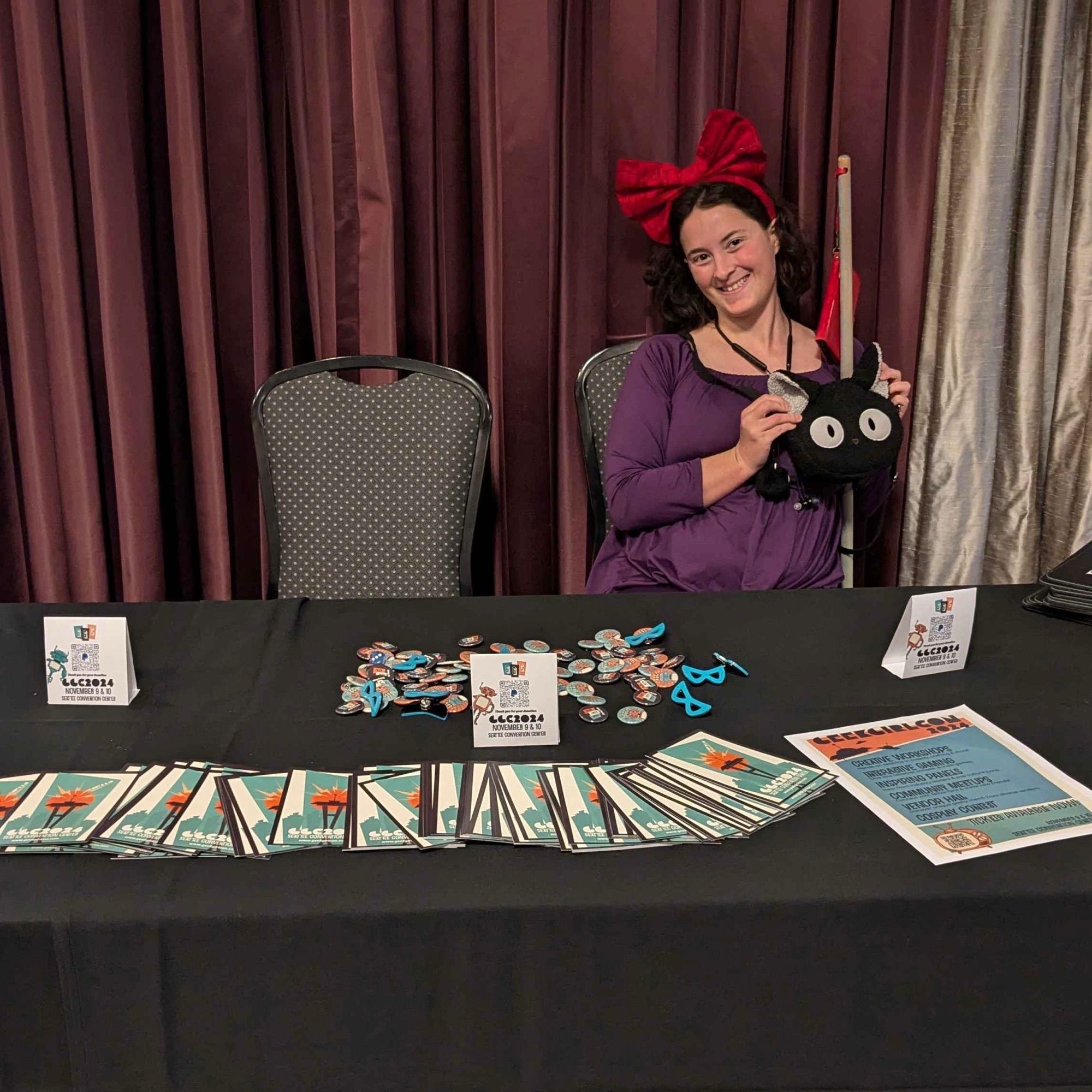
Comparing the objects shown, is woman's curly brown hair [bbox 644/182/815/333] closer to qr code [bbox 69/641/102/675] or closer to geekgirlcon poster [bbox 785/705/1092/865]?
geekgirlcon poster [bbox 785/705/1092/865]

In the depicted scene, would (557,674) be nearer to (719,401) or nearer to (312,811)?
(312,811)

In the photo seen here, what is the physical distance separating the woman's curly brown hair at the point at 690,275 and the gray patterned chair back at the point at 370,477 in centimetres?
44

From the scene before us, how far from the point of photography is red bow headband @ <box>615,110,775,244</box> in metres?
1.98

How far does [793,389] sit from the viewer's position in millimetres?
1748

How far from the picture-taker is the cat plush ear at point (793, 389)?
5.65 ft

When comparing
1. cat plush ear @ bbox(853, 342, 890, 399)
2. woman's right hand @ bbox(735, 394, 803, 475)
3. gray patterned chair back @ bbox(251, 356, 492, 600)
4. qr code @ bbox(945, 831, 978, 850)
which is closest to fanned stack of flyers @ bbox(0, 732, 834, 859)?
qr code @ bbox(945, 831, 978, 850)

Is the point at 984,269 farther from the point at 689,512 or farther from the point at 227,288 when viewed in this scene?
the point at 227,288

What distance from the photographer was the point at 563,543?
2385mm

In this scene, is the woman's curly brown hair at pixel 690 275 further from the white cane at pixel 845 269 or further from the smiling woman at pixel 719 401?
the white cane at pixel 845 269

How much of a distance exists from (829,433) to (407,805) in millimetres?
1041

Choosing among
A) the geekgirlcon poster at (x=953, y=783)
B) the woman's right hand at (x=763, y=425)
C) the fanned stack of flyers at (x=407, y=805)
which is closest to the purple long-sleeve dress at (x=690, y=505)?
the woman's right hand at (x=763, y=425)

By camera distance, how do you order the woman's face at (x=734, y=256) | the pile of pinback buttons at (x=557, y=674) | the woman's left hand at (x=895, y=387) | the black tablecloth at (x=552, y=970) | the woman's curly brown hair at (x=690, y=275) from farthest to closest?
the woman's curly brown hair at (x=690, y=275), the woman's face at (x=734, y=256), the woman's left hand at (x=895, y=387), the pile of pinback buttons at (x=557, y=674), the black tablecloth at (x=552, y=970)

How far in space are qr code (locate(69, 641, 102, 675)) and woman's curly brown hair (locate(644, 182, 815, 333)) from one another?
1.31 m

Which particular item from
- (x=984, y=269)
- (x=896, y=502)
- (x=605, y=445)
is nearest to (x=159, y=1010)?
(x=605, y=445)
